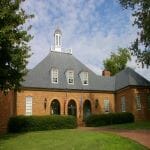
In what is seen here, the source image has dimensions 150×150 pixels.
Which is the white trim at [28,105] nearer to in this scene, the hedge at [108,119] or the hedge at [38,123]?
the hedge at [108,119]

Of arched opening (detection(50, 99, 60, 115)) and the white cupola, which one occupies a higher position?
the white cupola

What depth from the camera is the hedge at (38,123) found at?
34531 mm

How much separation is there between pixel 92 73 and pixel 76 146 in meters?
29.1

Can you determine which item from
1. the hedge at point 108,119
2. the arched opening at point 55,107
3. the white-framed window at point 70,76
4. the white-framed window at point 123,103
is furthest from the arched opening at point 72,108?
the hedge at point 108,119

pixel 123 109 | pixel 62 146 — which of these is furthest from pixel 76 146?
pixel 123 109

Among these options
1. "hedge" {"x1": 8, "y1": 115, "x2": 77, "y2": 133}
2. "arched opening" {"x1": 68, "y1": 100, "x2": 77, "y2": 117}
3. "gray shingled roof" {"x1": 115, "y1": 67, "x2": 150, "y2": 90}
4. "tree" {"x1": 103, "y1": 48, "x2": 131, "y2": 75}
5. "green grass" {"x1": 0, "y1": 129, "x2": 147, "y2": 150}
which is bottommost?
"green grass" {"x1": 0, "y1": 129, "x2": 147, "y2": 150}

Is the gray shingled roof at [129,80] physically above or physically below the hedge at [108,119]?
above

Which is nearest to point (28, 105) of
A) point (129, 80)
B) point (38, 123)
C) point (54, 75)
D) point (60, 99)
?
point (60, 99)

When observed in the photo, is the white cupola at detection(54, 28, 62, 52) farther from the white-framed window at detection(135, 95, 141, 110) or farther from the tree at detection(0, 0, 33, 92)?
the tree at detection(0, 0, 33, 92)

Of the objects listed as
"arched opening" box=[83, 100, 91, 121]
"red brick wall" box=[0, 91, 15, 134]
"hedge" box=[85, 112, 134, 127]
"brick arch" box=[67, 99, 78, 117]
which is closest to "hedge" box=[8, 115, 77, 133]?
"red brick wall" box=[0, 91, 15, 134]

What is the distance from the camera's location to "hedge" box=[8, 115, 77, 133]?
34531 millimetres

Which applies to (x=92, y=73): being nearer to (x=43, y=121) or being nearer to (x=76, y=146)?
(x=43, y=121)

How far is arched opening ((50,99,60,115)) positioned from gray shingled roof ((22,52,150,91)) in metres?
1.94

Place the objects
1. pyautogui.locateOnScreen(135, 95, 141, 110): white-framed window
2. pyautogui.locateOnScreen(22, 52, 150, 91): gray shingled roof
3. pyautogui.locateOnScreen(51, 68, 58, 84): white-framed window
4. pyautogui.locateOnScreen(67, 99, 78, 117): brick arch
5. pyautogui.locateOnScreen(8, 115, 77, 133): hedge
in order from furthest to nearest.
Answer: pyautogui.locateOnScreen(67, 99, 78, 117): brick arch → pyautogui.locateOnScreen(51, 68, 58, 84): white-framed window → pyautogui.locateOnScreen(135, 95, 141, 110): white-framed window → pyautogui.locateOnScreen(22, 52, 150, 91): gray shingled roof → pyautogui.locateOnScreen(8, 115, 77, 133): hedge
